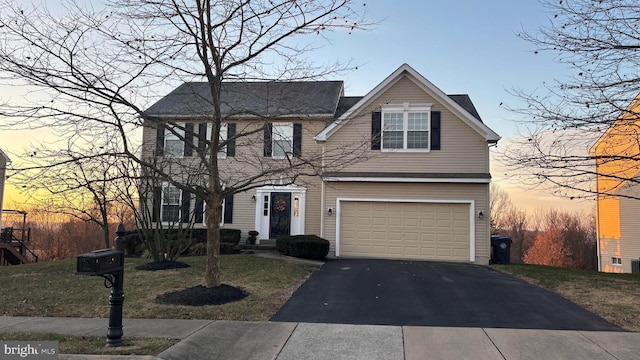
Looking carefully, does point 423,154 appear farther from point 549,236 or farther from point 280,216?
point 549,236

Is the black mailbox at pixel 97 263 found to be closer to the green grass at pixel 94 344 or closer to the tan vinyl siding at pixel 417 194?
the green grass at pixel 94 344

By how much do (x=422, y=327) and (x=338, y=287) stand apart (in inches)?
135

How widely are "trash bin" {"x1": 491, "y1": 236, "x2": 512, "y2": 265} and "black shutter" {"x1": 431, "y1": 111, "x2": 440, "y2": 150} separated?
4143 millimetres

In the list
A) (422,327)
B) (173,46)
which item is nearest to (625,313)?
(422,327)

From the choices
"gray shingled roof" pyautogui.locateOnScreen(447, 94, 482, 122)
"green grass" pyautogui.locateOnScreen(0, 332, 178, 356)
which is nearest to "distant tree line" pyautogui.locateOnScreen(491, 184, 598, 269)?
"gray shingled roof" pyautogui.locateOnScreen(447, 94, 482, 122)

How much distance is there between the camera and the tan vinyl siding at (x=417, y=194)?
14742 mm

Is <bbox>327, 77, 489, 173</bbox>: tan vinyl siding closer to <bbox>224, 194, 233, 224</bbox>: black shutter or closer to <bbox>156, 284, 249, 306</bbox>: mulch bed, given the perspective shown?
<bbox>224, 194, 233, 224</bbox>: black shutter

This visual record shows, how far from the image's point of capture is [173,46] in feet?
26.0

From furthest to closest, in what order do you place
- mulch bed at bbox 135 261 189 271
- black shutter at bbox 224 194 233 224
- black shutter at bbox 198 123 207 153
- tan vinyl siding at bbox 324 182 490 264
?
black shutter at bbox 224 194 233 224, tan vinyl siding at bbox 324 182 490 264, mulch bed at bbox 135 261 189 271, black shutter at bbox 198 123 207 153

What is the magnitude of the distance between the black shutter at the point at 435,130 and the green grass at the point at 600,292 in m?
5.11

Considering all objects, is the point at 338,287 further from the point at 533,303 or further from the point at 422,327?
the point at 533,303

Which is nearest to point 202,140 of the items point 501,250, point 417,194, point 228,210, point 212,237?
point 212,237

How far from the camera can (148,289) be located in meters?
9.17

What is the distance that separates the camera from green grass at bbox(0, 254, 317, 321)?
7352mm
